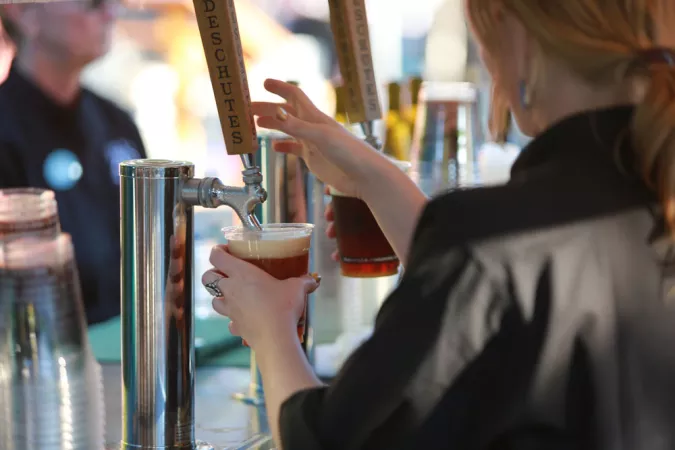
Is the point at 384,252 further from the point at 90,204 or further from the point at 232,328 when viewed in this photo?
the point at 90,204

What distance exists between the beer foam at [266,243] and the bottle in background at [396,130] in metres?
1.35

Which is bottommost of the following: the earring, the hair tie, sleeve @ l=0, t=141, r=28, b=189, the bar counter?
the bar counter

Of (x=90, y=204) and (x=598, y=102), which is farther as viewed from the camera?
(x=90, y=204)

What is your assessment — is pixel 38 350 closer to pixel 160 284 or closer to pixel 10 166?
pixel 160 284

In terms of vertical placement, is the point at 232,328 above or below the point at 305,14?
below

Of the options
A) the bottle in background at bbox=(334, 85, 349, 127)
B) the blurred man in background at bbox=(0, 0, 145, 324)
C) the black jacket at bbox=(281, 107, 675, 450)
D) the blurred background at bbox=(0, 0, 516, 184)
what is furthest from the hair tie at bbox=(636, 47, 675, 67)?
the blurred man in background at bbox=(0, 0, 145, 324)

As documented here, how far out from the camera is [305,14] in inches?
113

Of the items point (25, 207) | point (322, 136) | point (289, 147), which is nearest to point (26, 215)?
point (25, 207)

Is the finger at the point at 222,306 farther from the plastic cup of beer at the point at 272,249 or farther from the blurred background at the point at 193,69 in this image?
the blurred background at the point at 193,69

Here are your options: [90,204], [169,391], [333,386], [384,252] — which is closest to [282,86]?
[384,252]

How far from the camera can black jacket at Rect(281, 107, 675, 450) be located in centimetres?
84

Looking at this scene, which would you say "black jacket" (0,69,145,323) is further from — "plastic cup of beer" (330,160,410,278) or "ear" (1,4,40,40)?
"plastic cup of beer" (330,160,410,278)

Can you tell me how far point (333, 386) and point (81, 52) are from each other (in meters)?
2.07

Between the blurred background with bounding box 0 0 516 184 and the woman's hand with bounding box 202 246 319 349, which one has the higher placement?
the blurred background with bounding box 0 0 516 184
